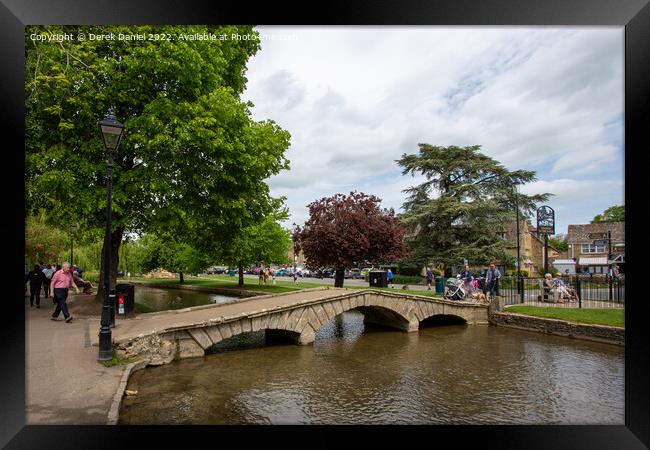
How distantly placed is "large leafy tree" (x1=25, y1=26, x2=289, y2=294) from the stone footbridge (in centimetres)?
331

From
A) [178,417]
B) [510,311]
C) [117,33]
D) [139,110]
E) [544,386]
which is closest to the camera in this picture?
[178,417]

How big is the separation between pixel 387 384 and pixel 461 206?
A: 24304 mm

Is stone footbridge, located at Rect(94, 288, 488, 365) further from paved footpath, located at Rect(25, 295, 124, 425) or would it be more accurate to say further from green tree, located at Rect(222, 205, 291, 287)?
green tree, located at Rect(222, 205, 291, 287)

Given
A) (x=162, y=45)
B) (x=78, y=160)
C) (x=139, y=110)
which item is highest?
(x=162, y=45)

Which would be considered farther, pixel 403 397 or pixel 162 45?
pixel 162 45

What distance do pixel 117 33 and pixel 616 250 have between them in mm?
42408

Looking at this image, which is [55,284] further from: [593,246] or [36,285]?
[593,246]

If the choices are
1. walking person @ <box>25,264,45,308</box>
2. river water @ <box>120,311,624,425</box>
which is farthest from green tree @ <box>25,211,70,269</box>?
river water @ <box>120,311,624,425</box>

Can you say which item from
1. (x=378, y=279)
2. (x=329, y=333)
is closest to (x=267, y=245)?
(x=378, y=279)

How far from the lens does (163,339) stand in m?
10.8

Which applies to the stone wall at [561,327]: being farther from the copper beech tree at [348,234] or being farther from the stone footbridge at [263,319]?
the copper beech tree at [348,234]

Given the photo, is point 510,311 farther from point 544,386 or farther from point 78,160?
point 78,160
